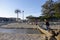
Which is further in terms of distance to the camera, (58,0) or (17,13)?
(17,13)

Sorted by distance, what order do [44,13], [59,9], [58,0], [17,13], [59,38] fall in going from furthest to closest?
1. [17,13]
2. [44,13]
3. [58,0]
4. [59,9]
5. [59,38]

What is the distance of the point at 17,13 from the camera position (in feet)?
375

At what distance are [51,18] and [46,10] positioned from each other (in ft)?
15.0

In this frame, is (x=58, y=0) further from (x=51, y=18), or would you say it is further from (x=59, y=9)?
(x=51, y=18)

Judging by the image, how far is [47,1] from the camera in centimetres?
5784

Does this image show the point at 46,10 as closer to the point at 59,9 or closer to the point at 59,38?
the point at 59,9

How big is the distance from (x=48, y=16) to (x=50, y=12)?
166cm

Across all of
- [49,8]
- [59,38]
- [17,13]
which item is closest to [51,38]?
[59,38]

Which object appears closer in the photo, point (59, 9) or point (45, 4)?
point (59, 9)

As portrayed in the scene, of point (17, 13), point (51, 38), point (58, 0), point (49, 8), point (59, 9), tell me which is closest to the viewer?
point (51, 38)

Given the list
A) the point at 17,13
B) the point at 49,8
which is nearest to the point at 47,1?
the point at 49,8

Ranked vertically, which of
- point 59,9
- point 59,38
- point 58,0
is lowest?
point 59,38

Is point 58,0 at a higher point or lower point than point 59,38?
higher

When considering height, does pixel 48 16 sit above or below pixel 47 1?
below
